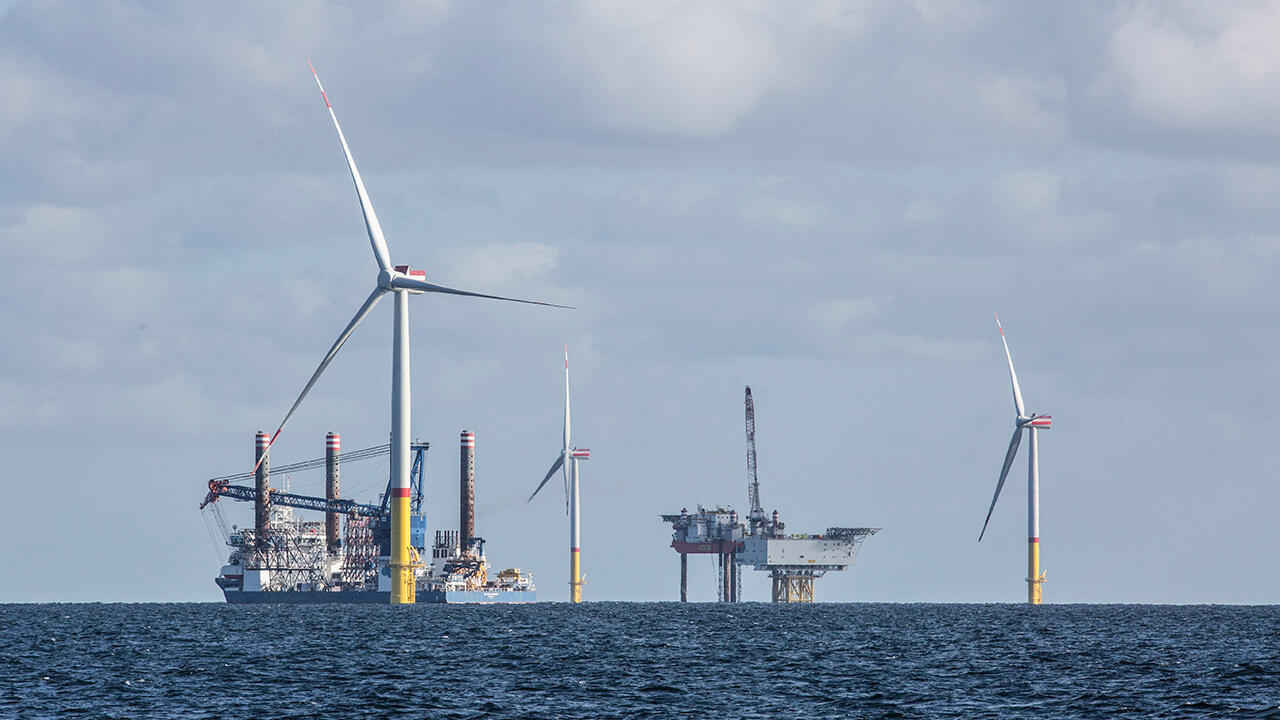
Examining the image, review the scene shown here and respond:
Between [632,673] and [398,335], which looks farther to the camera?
[398,335]

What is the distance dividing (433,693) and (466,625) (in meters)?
88.9

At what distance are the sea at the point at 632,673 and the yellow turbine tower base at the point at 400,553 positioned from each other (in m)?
18.3

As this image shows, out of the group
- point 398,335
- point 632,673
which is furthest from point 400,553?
point 632,673

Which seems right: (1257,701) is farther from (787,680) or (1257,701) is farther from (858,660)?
(858,660)

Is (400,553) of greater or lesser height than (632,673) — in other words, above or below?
above

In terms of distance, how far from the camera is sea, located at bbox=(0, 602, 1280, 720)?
8000 centimetres

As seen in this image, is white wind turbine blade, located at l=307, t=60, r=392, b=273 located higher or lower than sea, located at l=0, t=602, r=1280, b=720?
higher

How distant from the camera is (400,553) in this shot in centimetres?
18900

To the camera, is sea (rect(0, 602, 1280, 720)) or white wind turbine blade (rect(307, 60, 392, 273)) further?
white wind turbine blade (rect(307, 60, 392, 273))

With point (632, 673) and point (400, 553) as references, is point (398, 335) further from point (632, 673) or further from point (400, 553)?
point (632, 673)

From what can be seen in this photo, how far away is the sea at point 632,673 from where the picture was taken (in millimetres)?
80000

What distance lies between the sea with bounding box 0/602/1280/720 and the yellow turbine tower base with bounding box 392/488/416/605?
60.1 ft

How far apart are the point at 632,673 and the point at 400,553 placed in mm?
91659

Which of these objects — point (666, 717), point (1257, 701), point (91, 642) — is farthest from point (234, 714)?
point (91, 642)
